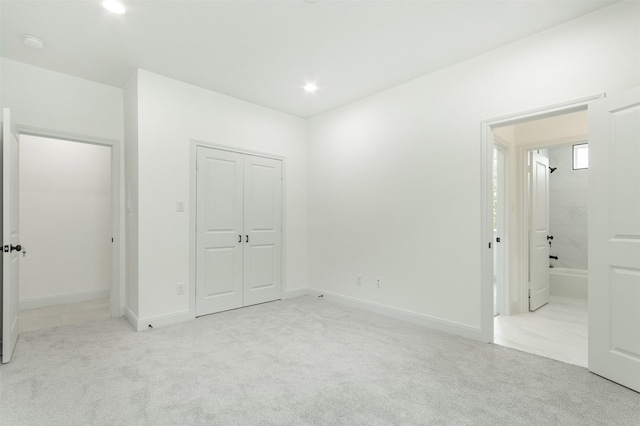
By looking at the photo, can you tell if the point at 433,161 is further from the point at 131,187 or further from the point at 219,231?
the point at 131,187

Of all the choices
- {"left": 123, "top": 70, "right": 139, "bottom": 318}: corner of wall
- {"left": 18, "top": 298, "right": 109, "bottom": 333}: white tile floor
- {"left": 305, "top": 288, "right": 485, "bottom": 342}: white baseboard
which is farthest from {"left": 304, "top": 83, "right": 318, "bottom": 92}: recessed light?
{"left": 18, "top": 298, "right": 109, "bottom": 333}: white tile floor

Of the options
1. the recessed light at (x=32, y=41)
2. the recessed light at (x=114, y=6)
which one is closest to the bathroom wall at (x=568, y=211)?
the recessed light at (x=114, y=6)

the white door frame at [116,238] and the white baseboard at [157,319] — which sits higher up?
the white door frame at [116,238]

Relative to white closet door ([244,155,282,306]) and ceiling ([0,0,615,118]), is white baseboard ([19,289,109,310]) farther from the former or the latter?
ceiling ([0,0,615,118])

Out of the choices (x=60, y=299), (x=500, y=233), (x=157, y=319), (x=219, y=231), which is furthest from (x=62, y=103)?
(x=500, y=233)

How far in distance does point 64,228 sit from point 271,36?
4.22 meters

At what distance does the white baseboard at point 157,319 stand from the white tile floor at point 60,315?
1.96ft

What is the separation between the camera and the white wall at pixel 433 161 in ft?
8.31

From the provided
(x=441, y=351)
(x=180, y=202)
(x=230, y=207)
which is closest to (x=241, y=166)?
(x=230, y=207)

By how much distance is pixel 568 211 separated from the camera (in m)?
5.85

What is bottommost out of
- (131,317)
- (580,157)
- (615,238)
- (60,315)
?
(60,315)

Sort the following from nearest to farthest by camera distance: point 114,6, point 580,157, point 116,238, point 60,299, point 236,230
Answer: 1. point 114,6
2. point 116,238
3. point 236,230
4. point 60,299
5. point 580,157

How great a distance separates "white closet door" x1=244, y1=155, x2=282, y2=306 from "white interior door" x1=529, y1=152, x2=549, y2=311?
3432 millimetres

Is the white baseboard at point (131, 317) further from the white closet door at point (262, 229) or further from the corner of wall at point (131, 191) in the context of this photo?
the white closet door at point (262, 229)
